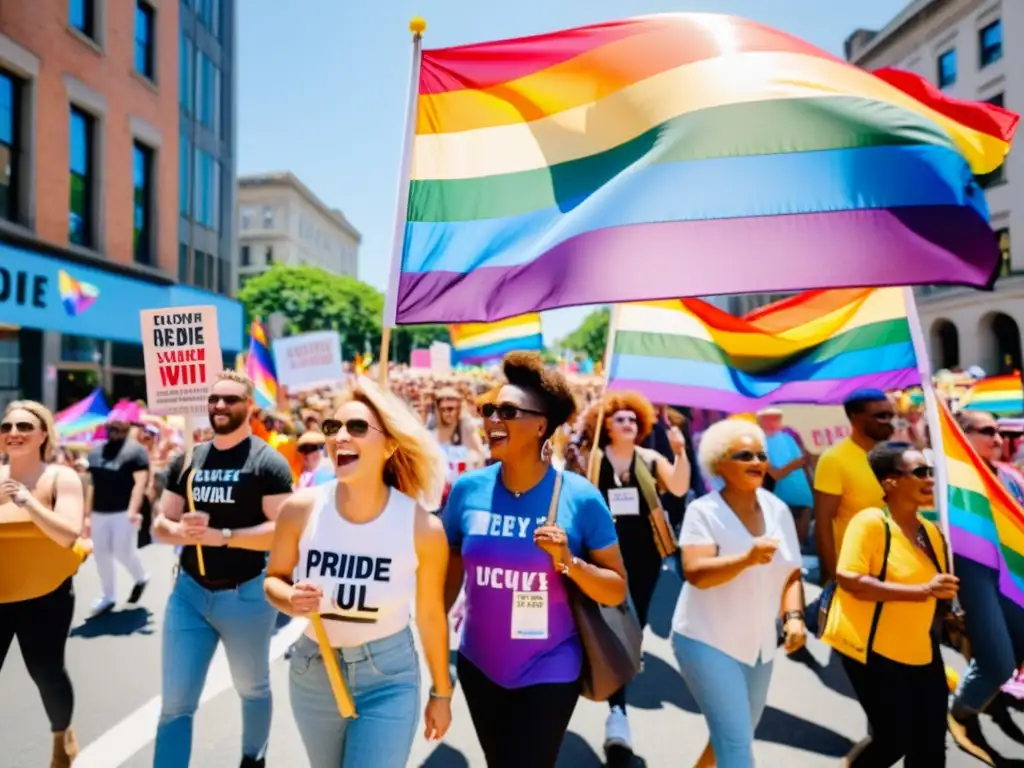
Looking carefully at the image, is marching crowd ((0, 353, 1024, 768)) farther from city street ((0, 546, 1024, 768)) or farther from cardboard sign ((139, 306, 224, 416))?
city street ((0, 546, 1024, 768))

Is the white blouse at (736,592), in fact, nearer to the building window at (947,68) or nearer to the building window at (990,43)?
the building window at (990,43)

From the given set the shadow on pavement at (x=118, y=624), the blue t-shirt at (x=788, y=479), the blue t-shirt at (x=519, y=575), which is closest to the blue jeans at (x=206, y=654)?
the blue t-shirt at (x=519, y=575)

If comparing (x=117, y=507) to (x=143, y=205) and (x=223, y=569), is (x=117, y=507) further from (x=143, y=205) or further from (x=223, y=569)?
(x=143, y=205)

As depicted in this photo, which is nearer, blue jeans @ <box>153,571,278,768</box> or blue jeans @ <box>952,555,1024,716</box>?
blue jeans @ <box>153,571,278,768</box>

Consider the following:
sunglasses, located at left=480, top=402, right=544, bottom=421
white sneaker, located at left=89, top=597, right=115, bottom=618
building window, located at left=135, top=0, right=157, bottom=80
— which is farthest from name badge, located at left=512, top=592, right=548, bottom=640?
building window, located at left=135, top=0, right=157, bottom=80

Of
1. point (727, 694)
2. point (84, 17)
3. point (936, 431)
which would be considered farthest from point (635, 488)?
point (84, 17)

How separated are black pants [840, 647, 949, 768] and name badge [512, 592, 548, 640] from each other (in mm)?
1487

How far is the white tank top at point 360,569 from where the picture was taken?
2408mm

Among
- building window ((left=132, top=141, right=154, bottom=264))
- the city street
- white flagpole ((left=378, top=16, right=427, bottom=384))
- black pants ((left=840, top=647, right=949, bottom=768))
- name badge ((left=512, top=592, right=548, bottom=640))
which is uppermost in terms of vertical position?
building window ((left=132, top=141, right=154, bottom=264))

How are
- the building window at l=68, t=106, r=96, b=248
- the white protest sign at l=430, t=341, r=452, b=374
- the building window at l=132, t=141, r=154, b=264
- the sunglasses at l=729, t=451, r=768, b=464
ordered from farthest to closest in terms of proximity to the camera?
1. the white protest sign at l=430, t=341, r=452, b=374
2. the building window at l=132, t=141, r=154, b=264
3. the building window at l=68, t=106, r=96, b=248
4. the sunglasses at l=729, t=451, r=768, b=464

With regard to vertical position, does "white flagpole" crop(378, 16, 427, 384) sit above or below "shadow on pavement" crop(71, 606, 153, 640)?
above

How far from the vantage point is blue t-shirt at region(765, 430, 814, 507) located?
23.3 feet

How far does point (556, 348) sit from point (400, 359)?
182 feet

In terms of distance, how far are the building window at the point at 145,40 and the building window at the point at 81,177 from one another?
9.08ft
